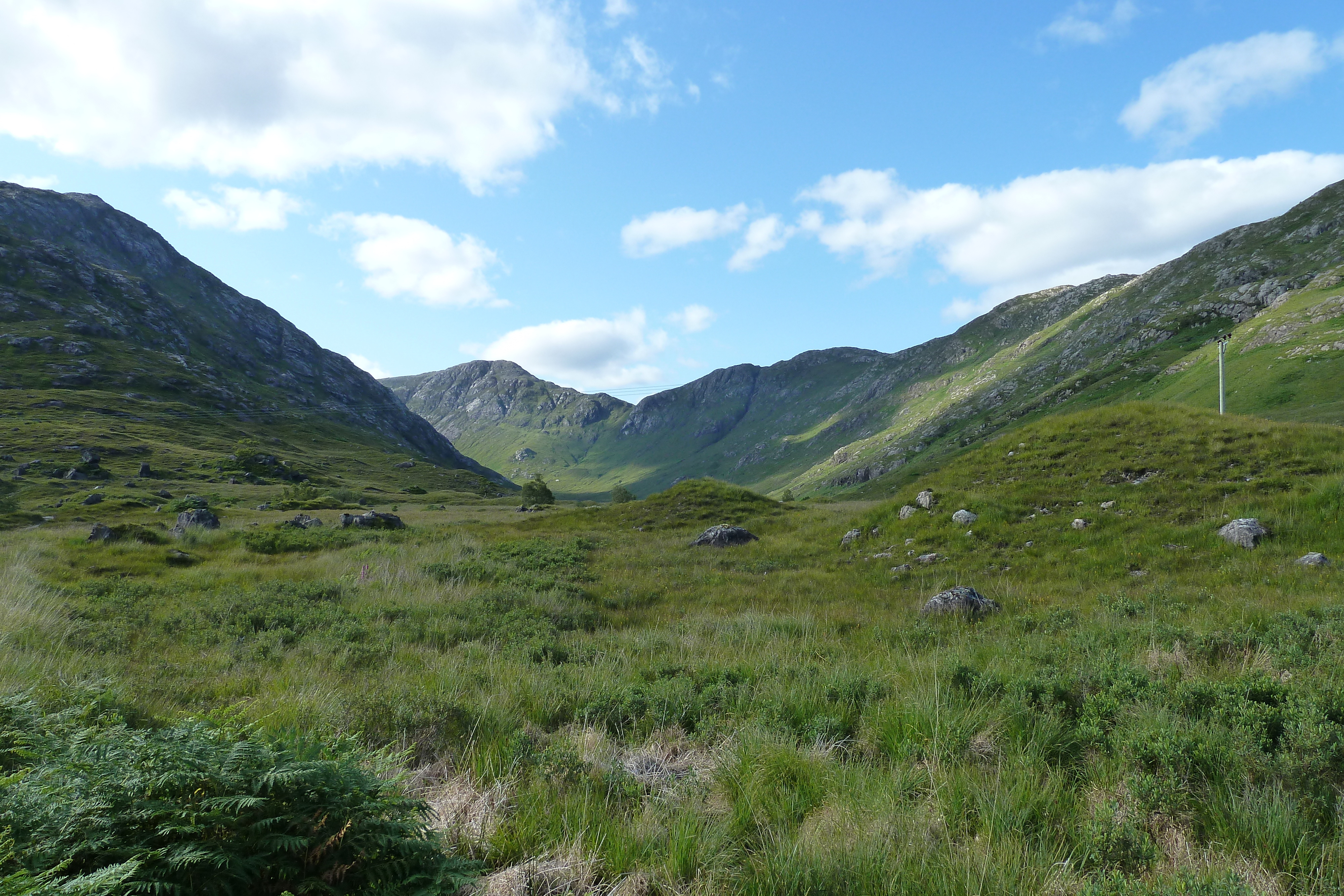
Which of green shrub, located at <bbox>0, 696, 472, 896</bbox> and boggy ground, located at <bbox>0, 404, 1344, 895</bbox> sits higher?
green shrub, located at <bbox>0, 696, 472, 896</bbox>

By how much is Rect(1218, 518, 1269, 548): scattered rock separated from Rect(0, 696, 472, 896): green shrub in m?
17.4

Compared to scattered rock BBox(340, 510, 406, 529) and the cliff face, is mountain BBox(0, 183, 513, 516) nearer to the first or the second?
the cliff face

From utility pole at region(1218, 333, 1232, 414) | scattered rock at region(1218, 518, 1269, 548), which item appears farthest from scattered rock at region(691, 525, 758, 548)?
utility pole at region(1218, 333, 1232, 414)

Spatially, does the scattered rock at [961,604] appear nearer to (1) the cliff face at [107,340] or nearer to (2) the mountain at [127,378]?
(2) the mountain at [127,378]

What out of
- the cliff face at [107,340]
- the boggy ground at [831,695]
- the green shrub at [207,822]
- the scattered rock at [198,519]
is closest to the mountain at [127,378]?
the cliff face at [107,340]

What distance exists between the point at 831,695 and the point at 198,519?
36312 millimetres

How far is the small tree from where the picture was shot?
75000 mm

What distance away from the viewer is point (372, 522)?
32688 millimetres

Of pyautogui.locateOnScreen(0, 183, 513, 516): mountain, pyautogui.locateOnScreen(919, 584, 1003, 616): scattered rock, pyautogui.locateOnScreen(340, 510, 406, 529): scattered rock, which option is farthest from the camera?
pyautogui.locateOnScreen(0, 183, 513, 516): mountain

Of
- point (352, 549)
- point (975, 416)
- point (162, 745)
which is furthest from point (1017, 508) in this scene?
point (975, 416)

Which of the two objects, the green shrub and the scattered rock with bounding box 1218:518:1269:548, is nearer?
the green shrub

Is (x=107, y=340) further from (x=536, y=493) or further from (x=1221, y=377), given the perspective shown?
(x=1221, y=377)

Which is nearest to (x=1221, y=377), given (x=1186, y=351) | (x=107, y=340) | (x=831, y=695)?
(x=831, y=695)

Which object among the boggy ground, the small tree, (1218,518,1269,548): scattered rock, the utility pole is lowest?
the small tree
